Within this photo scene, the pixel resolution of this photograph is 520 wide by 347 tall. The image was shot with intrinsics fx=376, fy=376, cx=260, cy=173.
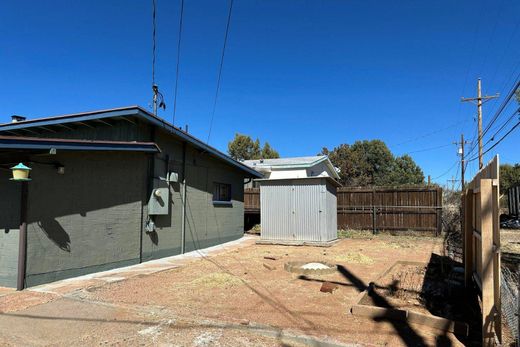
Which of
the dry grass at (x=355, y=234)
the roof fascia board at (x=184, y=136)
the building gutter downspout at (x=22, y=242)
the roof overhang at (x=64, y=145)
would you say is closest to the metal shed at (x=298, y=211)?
the dry grass at (x=355, y=234)

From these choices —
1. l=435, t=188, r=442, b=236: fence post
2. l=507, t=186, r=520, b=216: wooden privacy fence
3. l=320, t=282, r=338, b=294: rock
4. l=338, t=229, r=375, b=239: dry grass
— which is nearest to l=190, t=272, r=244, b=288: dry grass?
l=320, t=282, r=338, b=294: rock

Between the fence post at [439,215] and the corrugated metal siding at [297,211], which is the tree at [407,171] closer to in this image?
the fence post at [439,215]

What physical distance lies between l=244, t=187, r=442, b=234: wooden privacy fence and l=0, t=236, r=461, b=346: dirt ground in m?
9.78

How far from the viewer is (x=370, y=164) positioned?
4825 cm

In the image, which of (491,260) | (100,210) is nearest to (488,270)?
(491,260)

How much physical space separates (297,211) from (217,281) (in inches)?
296

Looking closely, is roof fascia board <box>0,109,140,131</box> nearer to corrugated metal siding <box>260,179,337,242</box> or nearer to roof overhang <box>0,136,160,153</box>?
roof overhang <box>0,136,160,153</box>

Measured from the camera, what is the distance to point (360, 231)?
727 inches

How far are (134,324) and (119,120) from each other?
5615 millimetres

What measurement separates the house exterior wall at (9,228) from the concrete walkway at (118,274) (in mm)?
298

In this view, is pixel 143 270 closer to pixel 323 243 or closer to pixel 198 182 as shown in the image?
pixel 198 182

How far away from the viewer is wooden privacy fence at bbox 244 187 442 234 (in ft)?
56.7

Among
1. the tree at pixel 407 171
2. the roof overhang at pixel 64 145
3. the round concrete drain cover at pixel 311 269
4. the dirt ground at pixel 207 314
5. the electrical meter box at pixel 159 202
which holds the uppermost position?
the tree at pixel 407 171

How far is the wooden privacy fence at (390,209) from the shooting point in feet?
56.7
